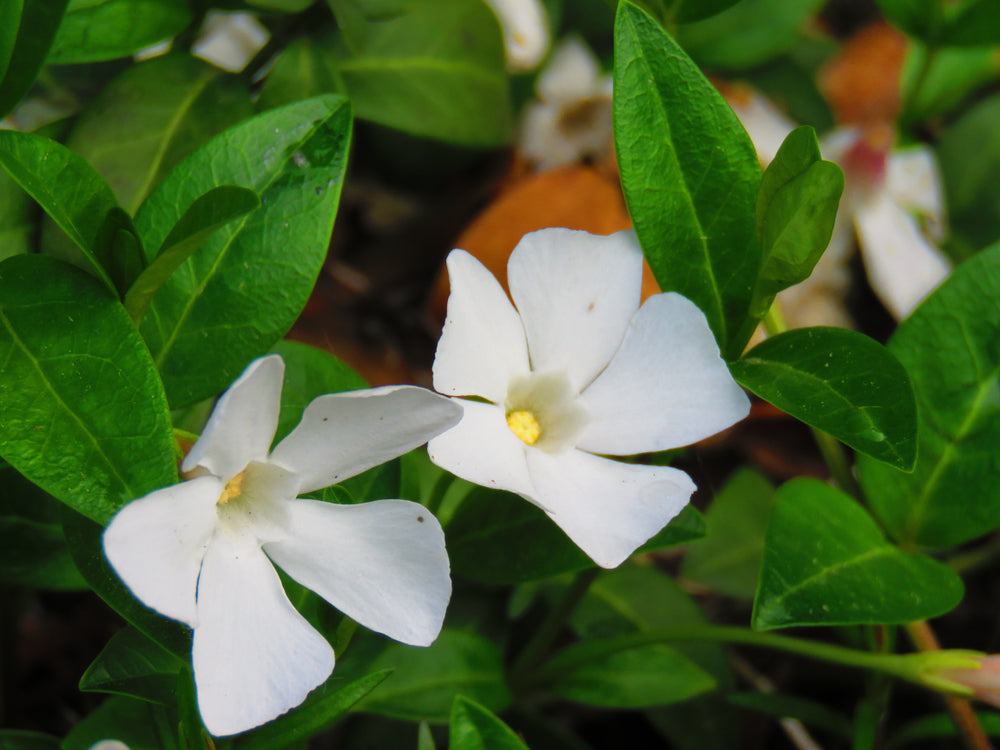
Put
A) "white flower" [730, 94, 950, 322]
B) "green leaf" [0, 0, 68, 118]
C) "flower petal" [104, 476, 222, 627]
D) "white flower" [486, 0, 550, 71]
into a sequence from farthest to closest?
"white flower" [730, 94, 950, 322] < "white flower" [486, 0, 550, 71] < "green leaf" [0, 0, 68, 118] < "flower petal" [104, 476, 222, 627]

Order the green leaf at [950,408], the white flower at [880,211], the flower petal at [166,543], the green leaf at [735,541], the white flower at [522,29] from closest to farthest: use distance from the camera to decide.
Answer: the flower petal at [166,543] → the green leaf at [950,408] → the green leaf at [735,541] → the white flower at [522,29] → the white flower at [880,211]

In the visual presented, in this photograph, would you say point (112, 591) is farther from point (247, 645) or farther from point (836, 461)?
point (836, 461)

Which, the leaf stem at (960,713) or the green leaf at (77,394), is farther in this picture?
the leaf stem at (960,713)

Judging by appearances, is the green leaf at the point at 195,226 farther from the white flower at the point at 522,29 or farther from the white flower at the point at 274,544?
the white flower at the point at 522,29

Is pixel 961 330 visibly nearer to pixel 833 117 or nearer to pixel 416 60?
pixel 416 60

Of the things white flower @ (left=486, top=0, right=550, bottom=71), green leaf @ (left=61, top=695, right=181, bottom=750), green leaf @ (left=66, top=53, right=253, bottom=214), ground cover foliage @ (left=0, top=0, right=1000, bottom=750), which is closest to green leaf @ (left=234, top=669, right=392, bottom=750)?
ground cover foliage @ (left=0, top=0, right=1000, bottom=750)

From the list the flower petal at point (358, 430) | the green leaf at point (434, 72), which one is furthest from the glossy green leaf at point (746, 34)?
the flower petal at point (358, 430)

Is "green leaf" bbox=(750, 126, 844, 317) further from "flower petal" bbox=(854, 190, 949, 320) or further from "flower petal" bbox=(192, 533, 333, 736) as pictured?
"flower petal" bbox=(854, 190, 949, 320)
